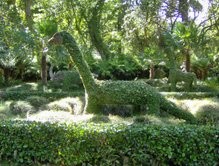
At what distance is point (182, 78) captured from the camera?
1219 centimetres

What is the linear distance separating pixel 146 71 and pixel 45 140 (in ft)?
50.7

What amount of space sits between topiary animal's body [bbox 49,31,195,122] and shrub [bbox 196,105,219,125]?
75 cm

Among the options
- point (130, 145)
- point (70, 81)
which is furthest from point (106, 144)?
point (70, 81)

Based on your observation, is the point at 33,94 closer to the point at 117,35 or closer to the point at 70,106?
the point at 70,106

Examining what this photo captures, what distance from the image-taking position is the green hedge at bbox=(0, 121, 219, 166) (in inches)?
186

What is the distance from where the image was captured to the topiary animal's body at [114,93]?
7.39 m

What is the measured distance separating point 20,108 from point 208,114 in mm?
5187

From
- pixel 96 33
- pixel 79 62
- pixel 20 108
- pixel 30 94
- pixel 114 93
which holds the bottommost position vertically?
pixel 20 108

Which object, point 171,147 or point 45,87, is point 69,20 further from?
point 171,147

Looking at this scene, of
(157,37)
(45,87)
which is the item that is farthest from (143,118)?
(157,37)

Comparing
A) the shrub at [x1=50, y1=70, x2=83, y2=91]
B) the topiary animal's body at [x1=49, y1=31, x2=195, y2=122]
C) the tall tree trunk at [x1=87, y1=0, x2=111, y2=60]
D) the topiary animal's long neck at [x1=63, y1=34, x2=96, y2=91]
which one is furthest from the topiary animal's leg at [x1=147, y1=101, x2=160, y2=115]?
the tall tree trunk at [x1=87, y1=0, x2=111, y2=60]

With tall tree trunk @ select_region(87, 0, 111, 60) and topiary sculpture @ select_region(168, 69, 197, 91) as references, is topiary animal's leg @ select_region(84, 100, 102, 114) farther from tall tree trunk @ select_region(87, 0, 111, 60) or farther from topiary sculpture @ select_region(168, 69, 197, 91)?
tall tree trunk @ select_region(87, 0, 111, 60)

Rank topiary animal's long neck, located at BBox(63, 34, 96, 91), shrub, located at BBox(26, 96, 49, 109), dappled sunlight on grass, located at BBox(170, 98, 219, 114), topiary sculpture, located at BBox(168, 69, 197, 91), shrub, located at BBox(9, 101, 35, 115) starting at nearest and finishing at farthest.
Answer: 1. topiary animal's long neck, located at BBox(63, 34, 96, 91)
2. dappled sunlight on grass, located at BBox(170, 98, 219, 114)
3. shrub, located at BBox(9, 101, 35, 115)
4. shrub, located at BBox(26, 96, 49, 109)
5. topiary sculpture, located at BBox(168, 69, 197, 91)

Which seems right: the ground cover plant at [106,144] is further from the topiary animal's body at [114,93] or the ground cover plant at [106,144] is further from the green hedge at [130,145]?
the topiary animal's body at [114,93]
